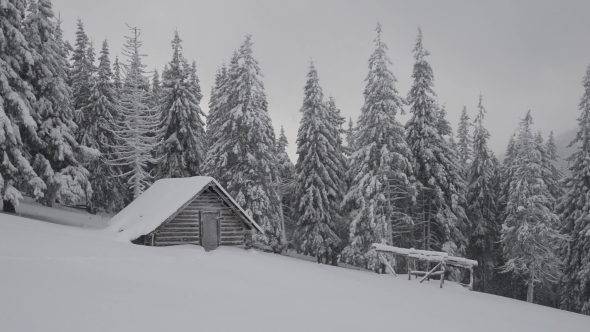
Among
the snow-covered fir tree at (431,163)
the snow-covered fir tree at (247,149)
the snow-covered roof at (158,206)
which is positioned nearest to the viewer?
the snow-covered roof at (158,206)

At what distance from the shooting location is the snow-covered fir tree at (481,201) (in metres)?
36.9

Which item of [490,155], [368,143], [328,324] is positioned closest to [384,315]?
[328,324]

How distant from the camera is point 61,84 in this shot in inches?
1017

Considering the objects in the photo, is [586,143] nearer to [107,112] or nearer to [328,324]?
[328,324]

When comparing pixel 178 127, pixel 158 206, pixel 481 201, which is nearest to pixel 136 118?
pixel 178 127

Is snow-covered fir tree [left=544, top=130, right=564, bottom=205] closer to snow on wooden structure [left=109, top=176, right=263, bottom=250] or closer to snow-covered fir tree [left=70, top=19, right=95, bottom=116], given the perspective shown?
snow on wooden structure [left=109, top=176, right=263, bottom=250]

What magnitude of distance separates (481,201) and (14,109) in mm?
37697

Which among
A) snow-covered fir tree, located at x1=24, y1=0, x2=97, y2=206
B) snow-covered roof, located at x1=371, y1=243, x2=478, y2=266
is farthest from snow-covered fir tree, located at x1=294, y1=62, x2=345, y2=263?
snow-covered fir tree, located at x1=24, y1=0, x2=97, y2=206

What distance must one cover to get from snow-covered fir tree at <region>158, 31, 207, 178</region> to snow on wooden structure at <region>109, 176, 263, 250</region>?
879 cm

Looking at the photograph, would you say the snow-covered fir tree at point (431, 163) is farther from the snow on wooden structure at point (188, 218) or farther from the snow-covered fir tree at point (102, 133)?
the snow-covered fir tree at point (102, 133)

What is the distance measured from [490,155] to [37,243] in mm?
40472

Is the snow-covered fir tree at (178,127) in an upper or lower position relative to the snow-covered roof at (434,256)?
upper

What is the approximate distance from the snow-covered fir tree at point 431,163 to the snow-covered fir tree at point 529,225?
15.0ft

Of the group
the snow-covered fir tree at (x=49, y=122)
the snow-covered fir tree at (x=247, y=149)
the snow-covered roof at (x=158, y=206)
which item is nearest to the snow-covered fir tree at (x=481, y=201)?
the snow-covered fir tree at (x=247, y=149)
